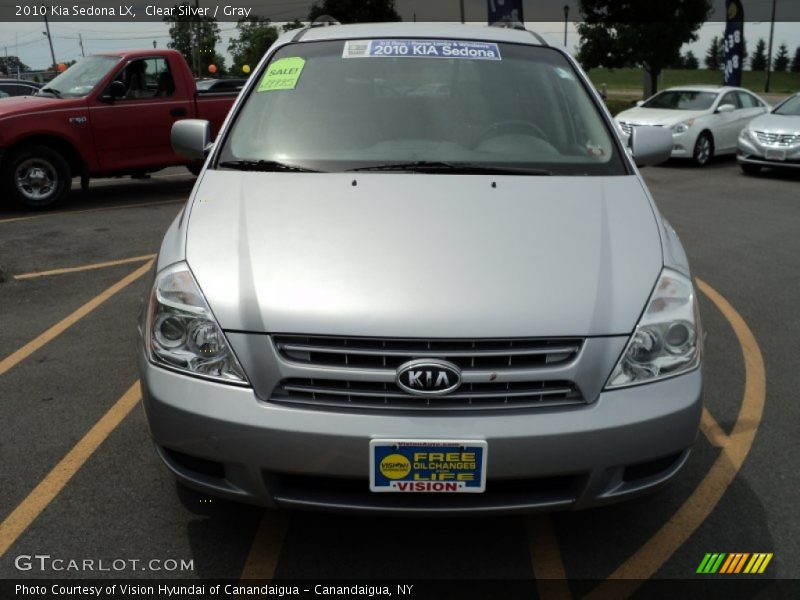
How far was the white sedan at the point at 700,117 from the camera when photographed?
14531 millimetres

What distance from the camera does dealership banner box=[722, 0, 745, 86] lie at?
2209 centimetres

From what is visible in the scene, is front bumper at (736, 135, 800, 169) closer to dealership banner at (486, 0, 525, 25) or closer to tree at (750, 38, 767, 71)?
dealership banner at (486, 0, 525, 25)

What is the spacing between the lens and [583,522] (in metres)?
3.09

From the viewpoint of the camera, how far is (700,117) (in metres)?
14.7

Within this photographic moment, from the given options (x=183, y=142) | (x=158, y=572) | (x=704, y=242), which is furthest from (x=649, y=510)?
(x=704, y=242)

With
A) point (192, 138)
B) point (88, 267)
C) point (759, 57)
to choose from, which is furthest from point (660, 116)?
point (759, 57)

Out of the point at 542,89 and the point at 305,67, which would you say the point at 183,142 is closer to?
the point at 305,67

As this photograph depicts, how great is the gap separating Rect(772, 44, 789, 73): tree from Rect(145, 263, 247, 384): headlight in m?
164

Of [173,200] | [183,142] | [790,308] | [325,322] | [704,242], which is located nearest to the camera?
[325,322]

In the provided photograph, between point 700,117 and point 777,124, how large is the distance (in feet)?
5.43

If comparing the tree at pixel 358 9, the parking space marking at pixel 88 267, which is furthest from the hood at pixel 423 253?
the tree at pixel 358 9

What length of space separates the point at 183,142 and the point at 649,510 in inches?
115

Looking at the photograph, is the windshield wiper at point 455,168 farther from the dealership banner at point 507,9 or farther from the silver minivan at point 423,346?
the dealership banner at point 507,9

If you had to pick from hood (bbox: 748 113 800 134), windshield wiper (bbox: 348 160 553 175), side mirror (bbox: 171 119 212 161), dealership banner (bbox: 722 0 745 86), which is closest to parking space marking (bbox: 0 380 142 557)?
side mirror (bbox: 171 119 212 161)
